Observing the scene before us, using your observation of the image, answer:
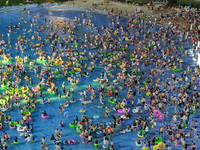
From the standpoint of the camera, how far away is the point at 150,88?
46.6 m

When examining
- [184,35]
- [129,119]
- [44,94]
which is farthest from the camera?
[184,35]

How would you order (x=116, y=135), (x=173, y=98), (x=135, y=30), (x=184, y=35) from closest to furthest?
1. (x=116, y=135)
2. (x=173, y=98)
3. (x=184, y=35)
4. (x=135, y=30)

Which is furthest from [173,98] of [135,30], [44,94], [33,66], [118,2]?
[118,2]

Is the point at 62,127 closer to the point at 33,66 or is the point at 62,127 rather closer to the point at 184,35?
the point at 33,66

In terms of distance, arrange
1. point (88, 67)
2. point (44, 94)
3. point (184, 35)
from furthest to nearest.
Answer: point (184, 35) < point (88, 67) < point (44, 94)

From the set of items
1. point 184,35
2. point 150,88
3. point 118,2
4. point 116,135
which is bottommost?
point 116,135

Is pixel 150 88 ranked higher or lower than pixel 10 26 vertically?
lower

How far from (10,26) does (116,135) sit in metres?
44.1

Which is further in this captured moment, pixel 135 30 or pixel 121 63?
pixel 135 30

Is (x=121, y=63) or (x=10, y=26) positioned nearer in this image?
(x=121, y=63)

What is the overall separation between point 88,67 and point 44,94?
10.7m

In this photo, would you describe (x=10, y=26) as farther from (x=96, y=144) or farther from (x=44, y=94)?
(x=96, y=144)

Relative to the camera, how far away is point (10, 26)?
7219 cm

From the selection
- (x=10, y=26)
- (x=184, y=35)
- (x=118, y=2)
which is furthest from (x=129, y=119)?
(x=118, y=2)
